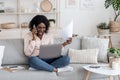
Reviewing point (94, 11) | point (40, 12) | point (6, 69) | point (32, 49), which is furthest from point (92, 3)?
point (6, 69)

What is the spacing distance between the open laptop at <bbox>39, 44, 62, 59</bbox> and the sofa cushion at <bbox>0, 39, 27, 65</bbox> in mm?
300

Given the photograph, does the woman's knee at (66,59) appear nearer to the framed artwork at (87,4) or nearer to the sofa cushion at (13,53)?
the sofa cushion at (13,53)

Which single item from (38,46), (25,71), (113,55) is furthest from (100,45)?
(25,71)

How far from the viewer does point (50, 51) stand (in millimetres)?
3383

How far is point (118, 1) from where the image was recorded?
5.43 m

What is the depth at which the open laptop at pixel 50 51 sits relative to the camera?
3.33 m

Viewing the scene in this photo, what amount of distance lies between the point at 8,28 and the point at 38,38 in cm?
223

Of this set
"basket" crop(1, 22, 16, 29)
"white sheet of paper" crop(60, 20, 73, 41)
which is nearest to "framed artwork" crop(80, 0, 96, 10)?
"basket" crop(1, 22, 16, 29)

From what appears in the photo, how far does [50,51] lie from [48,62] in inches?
7.6

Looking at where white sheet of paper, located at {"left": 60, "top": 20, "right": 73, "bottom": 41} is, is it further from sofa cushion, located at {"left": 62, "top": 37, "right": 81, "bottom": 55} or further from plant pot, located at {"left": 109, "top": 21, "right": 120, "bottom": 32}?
plant pot, located at {"left": 109, "top": 21, "right": 120, "bottom": 32}

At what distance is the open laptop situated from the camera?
333cm

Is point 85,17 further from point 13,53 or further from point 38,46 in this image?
point 13,53

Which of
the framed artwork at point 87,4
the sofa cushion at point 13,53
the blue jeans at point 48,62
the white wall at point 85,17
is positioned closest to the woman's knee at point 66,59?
the blue jeans at point 48,62

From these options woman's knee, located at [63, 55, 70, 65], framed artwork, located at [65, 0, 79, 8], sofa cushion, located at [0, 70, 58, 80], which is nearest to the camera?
sofa cushion, located at [0, 70, 58, 80]
